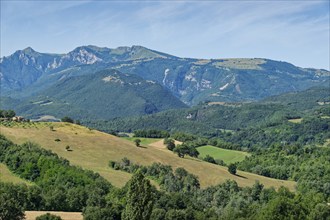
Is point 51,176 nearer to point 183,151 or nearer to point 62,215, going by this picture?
point 62,215

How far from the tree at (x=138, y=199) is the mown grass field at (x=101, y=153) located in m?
73.3

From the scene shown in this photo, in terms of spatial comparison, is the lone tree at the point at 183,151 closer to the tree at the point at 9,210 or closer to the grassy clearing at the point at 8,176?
the grassy clearing at the point at 8,176

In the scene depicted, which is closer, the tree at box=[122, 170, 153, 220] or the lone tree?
the tree at box=[122, 170, 153, 220]

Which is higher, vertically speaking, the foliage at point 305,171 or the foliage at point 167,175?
the foliage at point 167,175

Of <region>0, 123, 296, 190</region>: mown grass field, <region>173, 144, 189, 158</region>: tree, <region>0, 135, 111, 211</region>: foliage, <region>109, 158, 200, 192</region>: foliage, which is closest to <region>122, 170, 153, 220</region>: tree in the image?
<region>0, 135, 111, 211</region>: foliage

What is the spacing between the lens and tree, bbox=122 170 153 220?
67750 mm

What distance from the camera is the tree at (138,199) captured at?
67.8 metres

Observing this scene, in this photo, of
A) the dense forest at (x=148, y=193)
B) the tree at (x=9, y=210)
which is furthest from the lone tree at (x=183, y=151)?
the tree at (x=9, y=210)

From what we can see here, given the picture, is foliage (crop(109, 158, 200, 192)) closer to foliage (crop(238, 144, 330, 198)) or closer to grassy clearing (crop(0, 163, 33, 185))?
grassy clearing (crop(0, 163, 33, 185))

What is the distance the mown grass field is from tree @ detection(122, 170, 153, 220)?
73306 millimetres

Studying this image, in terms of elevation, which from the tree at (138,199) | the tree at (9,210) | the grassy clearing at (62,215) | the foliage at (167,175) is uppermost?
the tree at (138,199)

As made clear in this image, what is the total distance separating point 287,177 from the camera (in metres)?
183

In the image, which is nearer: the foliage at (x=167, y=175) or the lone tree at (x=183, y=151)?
the foliage at (x=167, y=175)

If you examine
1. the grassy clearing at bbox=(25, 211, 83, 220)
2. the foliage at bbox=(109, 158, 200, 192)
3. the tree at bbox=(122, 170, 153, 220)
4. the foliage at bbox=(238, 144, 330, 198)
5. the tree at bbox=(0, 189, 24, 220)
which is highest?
the tree at bbox=(122, 170, 153, 220)
